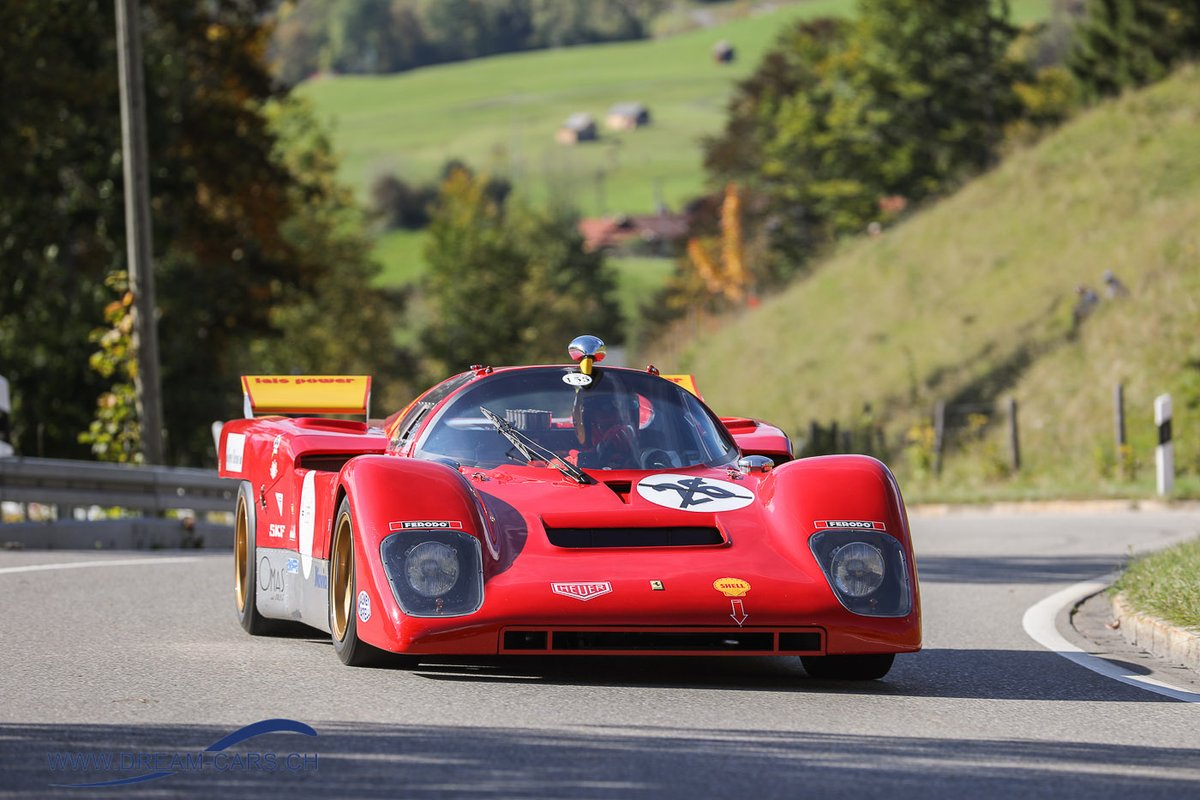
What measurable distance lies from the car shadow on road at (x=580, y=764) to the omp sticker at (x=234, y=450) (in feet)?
12.9

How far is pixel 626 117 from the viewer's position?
178m

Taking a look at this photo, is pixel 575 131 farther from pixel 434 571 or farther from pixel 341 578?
pixel 434 571

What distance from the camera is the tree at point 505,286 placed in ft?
288

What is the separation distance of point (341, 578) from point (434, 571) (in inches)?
32.6

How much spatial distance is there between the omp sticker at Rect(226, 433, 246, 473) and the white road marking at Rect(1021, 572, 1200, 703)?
4.28 m

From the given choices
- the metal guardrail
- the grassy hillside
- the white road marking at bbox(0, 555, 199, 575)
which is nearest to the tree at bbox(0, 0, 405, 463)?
the metal guardrail

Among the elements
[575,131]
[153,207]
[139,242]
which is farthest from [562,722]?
[575,131]

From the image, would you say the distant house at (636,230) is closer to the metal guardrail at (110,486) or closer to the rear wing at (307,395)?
the metal guardrail at (110,486)

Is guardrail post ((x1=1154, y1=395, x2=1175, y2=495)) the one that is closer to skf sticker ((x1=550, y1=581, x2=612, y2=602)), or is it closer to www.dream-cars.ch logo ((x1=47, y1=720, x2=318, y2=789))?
skf sticker ((x1=550, y1=581, x2=612, y2=602))

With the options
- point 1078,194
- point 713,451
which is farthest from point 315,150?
point 713,451

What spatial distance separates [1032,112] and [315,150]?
2636 centimetres

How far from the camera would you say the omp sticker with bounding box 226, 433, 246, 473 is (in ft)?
33.6

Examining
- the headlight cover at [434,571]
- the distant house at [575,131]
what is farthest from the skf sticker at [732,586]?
the distant house at [575,131]

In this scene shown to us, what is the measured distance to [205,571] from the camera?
42.8 feet
